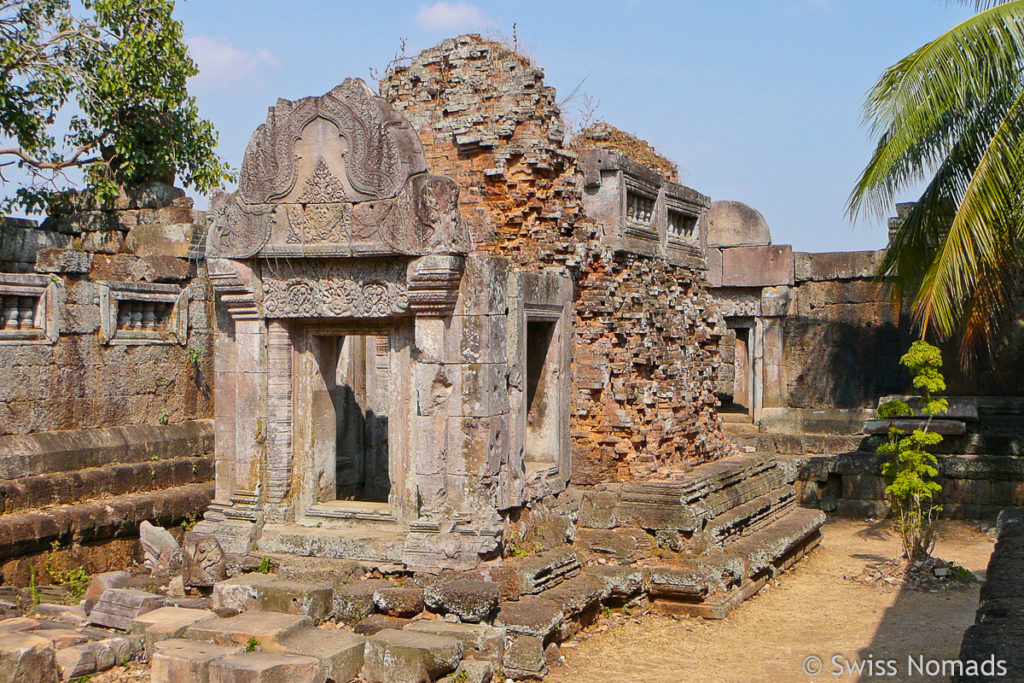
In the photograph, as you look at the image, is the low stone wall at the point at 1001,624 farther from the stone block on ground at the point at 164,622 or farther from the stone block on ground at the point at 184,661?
the stone block on ground at the point at 164,622

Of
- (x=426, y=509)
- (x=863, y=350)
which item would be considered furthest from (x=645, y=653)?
(x=863, y=350)

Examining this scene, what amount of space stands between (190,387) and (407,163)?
14.5 feet

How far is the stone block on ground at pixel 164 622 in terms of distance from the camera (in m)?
6.68

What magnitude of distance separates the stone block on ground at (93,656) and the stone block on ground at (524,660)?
8.35 ft

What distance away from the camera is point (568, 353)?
948 centimetres

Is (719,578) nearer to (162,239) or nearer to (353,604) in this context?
(353,604)

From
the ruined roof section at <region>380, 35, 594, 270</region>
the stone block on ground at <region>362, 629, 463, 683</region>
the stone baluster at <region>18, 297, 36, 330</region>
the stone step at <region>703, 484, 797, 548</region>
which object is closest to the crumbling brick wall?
the ruined roof section at <region>380, 35, 594, 270</region>

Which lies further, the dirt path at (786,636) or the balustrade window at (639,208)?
the balustrade window at (639,208)

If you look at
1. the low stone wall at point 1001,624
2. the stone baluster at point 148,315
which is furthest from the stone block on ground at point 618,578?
the stone baluster at point 148,315

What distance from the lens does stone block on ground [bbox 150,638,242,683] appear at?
5965 mm

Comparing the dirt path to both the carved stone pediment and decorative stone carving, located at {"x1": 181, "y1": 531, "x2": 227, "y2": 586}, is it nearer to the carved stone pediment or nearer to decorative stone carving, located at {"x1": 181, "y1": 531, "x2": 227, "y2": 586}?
decorative stone carving, located at {"x1": 181, "y1": 531, "x2": 227, "y2": 586}

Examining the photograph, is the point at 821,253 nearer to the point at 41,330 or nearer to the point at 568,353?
the point at 568,353

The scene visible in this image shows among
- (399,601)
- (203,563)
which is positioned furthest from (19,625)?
(399,601)

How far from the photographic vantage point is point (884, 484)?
1358 cm
